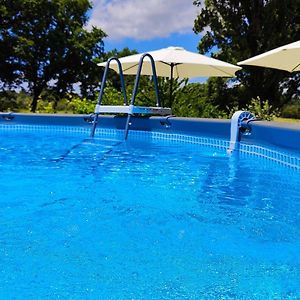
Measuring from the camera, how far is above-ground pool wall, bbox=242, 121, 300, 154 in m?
6.25

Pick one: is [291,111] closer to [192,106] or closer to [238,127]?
[192,106]

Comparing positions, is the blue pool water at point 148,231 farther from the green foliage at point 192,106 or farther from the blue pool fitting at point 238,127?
the green foliage at point 192,106

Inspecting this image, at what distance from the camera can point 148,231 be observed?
3.17 metres

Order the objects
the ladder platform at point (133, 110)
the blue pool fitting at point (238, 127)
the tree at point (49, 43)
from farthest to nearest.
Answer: the tree at point (49, 43) → the ladder platform at point (133, 110) → the blue pool fitting at point (238, 127)

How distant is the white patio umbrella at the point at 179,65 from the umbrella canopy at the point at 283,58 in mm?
2069

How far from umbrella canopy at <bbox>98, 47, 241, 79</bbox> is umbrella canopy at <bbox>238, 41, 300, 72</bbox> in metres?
2.07

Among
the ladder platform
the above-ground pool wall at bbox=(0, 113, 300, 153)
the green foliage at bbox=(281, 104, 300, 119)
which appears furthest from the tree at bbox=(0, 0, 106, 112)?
the ladder platform

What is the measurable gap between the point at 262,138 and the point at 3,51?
2000 cm

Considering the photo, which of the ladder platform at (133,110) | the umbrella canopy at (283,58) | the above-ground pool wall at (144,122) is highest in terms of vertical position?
the umbrella canopy at (283,58)

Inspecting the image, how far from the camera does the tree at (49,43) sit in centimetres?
2361

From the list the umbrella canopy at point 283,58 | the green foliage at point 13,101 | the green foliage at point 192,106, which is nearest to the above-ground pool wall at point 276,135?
the umbrella canopy at point 283,58

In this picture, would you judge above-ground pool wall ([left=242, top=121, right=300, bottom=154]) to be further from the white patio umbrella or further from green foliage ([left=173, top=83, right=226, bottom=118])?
green foliage ([left=173, top=83, right=226, bottom=118])

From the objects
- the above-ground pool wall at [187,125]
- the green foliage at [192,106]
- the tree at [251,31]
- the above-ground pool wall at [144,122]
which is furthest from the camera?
the tree at [251,31]

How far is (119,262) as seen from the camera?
2586 mm
